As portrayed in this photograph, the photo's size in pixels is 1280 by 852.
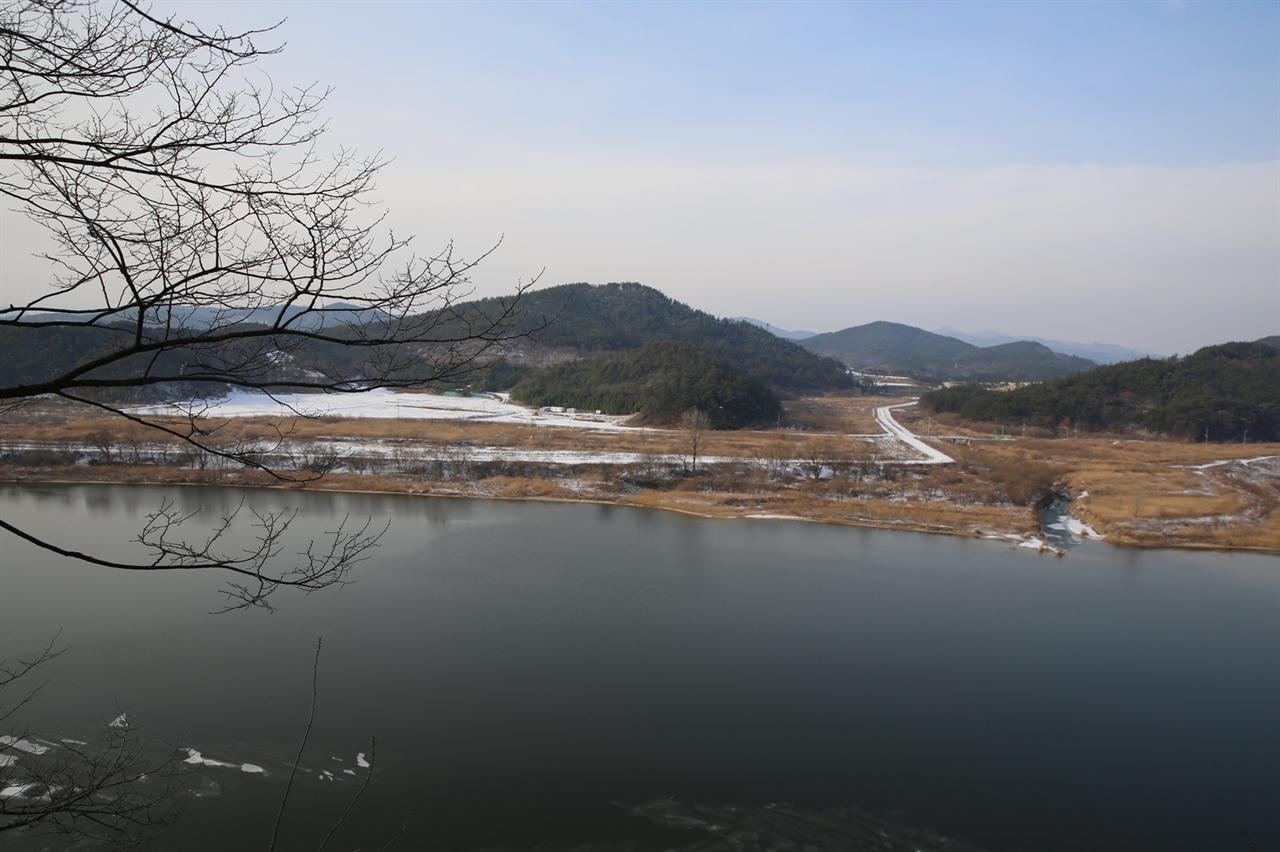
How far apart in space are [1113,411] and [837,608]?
36341mm

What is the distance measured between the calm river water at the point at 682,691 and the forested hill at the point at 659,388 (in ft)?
77.5

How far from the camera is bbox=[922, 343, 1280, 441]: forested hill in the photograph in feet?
117

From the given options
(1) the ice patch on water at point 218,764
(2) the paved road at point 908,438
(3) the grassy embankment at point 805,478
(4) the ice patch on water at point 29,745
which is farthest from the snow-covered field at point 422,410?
(1) the ice patch on water at point 218,764

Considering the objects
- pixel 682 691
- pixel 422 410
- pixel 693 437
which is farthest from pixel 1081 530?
pixel 422 410

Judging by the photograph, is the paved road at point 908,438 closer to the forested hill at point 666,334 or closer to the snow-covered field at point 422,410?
the forested hill at point 666,334

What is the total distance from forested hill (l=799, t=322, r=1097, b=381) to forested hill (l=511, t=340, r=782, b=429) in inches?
2285

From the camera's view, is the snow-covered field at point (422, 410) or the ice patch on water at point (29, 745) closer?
the ice patch on water at point (29, 745)

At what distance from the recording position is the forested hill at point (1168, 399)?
35.6 m

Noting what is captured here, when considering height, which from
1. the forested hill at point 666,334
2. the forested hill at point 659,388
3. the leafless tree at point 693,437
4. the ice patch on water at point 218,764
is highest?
the forested hill at point 666,334

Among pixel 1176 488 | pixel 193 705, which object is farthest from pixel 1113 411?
pixel 193 705

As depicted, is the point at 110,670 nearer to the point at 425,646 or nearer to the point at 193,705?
the point at 193,705

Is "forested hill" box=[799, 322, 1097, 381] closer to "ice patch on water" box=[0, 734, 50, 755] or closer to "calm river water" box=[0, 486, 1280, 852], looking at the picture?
"calm river water" box=[0, 486, 1280, 852]

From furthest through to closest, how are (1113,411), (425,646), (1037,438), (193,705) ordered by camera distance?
(1113,411) → (1037,438) → (425,646) → (193,705)

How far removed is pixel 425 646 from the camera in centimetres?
886
